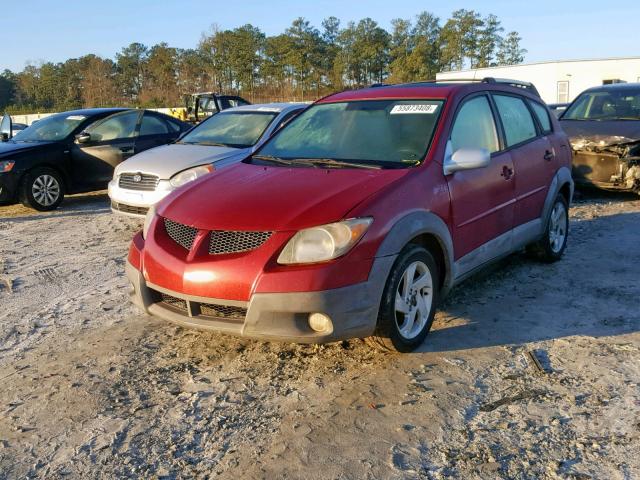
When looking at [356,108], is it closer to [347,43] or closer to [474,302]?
[474,302]

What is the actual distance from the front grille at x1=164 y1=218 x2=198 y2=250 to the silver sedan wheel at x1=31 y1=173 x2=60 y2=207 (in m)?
6.28

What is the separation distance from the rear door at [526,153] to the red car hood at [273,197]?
1568 millimetres

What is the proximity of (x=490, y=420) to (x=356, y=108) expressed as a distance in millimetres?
2592

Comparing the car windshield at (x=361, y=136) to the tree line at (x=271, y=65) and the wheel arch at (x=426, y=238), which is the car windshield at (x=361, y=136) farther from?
the tree line at (x=271, y=65)

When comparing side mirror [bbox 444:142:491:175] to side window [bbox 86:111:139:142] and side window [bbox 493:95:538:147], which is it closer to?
side window [bbox 493:95:538:147]

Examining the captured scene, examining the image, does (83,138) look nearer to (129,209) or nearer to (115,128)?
(115,128)

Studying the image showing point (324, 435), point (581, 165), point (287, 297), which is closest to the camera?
point (324, 435)

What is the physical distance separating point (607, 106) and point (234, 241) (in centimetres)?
834

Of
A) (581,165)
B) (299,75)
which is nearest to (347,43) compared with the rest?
(299,75)

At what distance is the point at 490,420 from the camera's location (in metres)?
3.02

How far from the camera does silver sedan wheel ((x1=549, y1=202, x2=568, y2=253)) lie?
18.6ft

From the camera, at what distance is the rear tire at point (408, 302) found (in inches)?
136

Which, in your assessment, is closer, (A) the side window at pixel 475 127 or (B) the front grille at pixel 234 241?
(B) the front grille at pixel 234 241

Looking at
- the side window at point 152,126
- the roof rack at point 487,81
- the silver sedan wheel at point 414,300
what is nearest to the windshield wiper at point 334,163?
the silver sedan wheel at point 414,300
